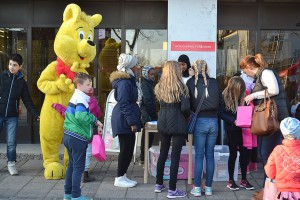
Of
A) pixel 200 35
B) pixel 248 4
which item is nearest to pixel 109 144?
pixel 200 35

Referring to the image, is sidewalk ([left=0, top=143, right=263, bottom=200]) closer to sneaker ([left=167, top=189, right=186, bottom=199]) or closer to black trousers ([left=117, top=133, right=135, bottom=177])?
sneaker ([left=167, top=189, right=186, bottom=199])

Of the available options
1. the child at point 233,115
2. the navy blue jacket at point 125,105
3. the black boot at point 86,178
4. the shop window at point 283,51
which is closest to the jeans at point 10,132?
the black boot at point 86,178

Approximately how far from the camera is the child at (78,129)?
5981 mm

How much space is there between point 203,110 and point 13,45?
5839 mm

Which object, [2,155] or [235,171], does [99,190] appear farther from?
[2,155]

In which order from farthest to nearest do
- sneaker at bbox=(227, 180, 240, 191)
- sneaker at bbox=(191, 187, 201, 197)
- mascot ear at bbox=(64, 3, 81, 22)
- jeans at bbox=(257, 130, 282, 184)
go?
mascot ear at bbox=(64, 3, 81, 22) < sneaker at bbox=(227, 180, 240, 191) < sneaker at bbox=(191, 187, 201, 197) < jeans at bbox=(257, 130, 282, 184)

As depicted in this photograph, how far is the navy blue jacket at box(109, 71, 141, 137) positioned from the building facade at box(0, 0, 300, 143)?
3.75 meters

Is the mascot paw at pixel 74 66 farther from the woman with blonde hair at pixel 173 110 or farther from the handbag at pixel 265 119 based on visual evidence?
the handbag at pixel 265 119

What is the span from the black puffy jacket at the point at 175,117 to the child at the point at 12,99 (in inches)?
91.0

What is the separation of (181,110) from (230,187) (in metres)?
1.52

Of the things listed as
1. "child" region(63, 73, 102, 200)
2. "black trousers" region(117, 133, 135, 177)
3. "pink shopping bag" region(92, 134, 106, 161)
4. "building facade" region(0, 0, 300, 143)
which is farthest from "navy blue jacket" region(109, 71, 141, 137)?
"building facade" region(0, 0, 300, 143)

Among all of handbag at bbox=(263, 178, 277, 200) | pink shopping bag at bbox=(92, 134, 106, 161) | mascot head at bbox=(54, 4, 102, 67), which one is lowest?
handbag at bbox=(263, 178, 277, 200)

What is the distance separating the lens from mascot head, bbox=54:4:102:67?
7.38 metres

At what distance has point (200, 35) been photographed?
9766mm
